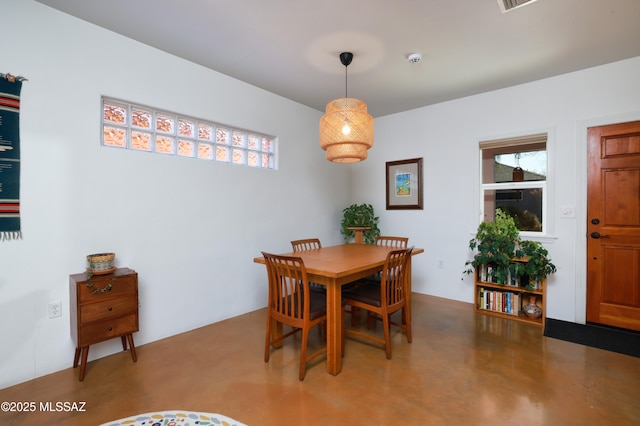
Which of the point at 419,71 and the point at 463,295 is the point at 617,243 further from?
the point at 419,71

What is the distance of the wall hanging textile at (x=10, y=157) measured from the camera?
6.46ft

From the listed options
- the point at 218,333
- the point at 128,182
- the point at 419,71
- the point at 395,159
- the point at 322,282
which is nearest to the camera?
the point at 322,282

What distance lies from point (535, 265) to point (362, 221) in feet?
7.27

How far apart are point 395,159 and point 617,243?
2.70m

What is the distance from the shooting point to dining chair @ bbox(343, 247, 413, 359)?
92.4 inches

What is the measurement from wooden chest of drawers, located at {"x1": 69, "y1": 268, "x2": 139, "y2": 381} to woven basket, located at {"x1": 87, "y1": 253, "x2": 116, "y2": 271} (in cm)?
7

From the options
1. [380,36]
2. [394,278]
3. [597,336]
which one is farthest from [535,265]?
[380,36]

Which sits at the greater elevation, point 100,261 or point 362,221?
point 362,221

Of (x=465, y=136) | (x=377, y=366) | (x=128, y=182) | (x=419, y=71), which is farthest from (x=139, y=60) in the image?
(x=465, y=136)

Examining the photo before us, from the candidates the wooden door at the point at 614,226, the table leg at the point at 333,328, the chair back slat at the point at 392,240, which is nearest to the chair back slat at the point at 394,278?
the table leg at the point at 333,328

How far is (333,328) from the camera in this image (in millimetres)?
2176

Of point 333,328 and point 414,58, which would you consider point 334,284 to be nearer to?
point 333,328

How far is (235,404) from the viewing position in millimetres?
1831

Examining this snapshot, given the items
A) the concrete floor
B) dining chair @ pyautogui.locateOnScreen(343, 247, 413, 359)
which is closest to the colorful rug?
the concrete floor
